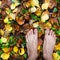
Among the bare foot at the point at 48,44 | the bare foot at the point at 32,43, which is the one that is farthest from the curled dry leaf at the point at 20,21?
the bare foot at the point at 48,44

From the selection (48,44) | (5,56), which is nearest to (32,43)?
(48,44)

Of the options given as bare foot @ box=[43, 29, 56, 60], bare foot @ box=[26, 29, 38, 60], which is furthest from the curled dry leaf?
bare foot @ box=[43, 29, 56, 60]

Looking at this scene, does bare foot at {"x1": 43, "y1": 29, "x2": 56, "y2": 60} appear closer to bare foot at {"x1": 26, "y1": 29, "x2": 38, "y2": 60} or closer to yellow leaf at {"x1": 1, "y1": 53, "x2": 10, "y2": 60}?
bare foot at {"x1": 26, "y1": 29, "x2": 38, "y2": 60}

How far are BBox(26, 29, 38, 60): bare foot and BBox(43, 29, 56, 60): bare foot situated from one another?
0.30 feet

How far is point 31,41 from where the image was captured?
2.78 metres

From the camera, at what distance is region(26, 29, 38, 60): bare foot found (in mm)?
2717

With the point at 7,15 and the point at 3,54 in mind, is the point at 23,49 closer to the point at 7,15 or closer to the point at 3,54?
the point at 3,54

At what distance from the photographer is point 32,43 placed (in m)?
2.77

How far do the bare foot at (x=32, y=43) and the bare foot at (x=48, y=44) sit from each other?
0.30 feet

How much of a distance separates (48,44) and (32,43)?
0.16 m

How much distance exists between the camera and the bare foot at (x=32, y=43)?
8.91ft

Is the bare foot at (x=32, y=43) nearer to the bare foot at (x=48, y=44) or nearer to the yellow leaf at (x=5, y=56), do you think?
the bare foot at (x=48, y=44)

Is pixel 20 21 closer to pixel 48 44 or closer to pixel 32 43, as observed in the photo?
pixel 32 43

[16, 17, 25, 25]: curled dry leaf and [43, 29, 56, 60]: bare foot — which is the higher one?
[16, 17, 25, 25]: curled dry leaf
